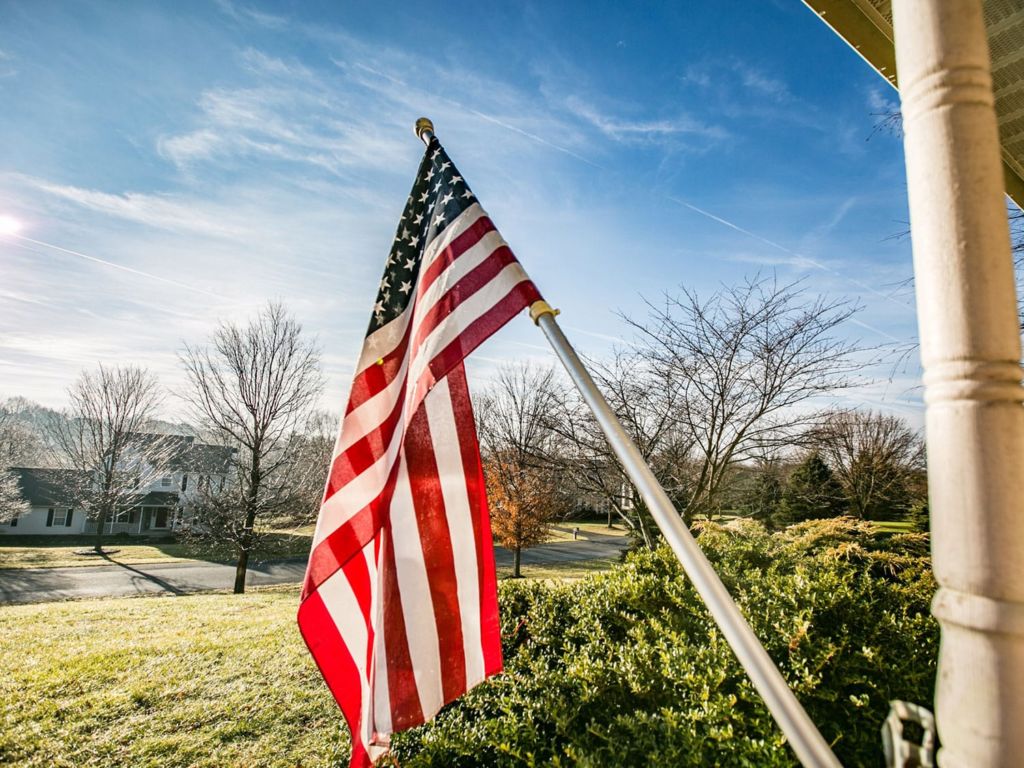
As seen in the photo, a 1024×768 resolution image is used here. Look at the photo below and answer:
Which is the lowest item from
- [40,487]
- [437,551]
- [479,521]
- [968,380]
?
[40,487]

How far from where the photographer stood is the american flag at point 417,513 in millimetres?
2254

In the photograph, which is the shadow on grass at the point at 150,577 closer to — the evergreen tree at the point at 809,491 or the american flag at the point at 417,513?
the american flag at the point at 417,513

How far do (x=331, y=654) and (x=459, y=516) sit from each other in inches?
31.9

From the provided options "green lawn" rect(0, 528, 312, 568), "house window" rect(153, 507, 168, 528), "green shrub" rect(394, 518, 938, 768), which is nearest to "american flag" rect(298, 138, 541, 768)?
"green shrub" rect(394, 518, 938, 768)

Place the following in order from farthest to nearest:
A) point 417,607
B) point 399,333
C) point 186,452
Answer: point 186,452 < point 399,333 < point 417,607

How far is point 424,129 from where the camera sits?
2.73 metres

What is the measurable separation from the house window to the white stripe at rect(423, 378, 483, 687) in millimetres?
51578

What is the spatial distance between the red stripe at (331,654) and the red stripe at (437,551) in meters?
0.40

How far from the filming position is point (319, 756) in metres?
4.49

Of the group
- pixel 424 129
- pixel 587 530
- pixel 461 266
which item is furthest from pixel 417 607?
pixel 587 530

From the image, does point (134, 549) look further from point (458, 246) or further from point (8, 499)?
point (458, 246)

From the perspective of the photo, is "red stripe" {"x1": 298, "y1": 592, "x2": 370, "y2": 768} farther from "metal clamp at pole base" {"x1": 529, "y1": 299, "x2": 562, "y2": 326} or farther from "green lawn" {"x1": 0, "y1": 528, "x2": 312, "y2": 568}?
"green lawn" {"x1": 0, "y1": 528, "x2": 312, "y2": 568}

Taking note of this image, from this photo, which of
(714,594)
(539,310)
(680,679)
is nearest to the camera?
(714,594)

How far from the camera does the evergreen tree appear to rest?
20.4 meters
